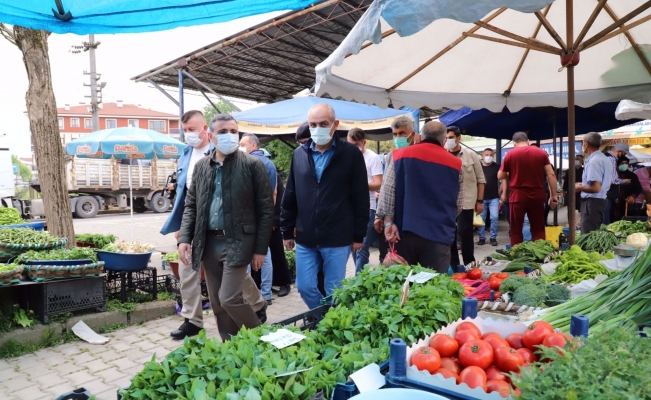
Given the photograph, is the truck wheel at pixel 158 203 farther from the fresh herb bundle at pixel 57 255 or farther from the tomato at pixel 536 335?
the tomato at pixel 536 335

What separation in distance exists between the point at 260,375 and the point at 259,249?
2.00 meters

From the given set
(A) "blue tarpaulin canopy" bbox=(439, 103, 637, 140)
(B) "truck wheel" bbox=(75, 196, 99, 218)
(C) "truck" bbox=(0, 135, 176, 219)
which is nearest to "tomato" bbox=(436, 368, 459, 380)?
(A) "blue tarpaulin canopy" bbox=(439, 103, 637, 140)

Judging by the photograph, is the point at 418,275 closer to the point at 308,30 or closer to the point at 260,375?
the point at 260,375

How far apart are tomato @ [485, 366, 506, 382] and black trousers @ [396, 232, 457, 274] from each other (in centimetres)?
194

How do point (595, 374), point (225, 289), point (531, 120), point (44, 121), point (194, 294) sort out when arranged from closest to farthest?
point (595, 374) → point (225, 289) → point (194, 294) → point (44, 121) → point (531, 120)

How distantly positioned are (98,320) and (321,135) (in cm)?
321

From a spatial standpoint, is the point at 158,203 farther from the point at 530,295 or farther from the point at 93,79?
the point at 530,295

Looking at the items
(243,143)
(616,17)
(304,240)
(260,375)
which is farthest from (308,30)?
(260,375)

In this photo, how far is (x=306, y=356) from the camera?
1805 millimetres

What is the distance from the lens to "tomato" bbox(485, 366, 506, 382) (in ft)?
5.41

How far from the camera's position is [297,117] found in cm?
894

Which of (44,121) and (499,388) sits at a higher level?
(44,121)

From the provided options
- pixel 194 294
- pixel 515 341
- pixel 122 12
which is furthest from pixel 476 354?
pixel 194 294

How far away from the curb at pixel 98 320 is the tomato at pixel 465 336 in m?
4.20
